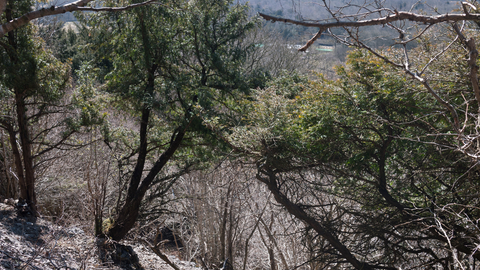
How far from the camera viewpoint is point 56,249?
18.2ft

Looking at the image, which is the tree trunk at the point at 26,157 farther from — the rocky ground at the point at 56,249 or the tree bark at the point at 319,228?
the tree bark at the point at 319,228

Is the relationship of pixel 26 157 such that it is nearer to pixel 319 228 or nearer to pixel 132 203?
pixel 132 203

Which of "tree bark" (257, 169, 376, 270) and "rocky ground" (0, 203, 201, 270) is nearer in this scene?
"rocky ground" (0, 203, 201, 270)

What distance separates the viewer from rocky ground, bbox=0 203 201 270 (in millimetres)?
4801

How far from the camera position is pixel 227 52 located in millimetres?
7590

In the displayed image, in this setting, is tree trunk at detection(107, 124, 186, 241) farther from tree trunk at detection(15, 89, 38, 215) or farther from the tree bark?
the tree bark

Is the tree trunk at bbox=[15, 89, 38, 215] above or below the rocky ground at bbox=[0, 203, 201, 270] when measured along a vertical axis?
above

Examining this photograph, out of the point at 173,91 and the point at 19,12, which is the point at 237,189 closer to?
the point at 173,91

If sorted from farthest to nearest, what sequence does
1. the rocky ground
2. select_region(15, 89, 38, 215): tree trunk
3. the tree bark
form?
1. select_region(15, 89, 38, 215): tree trunk
2. the tree bark
3. the rocky ground

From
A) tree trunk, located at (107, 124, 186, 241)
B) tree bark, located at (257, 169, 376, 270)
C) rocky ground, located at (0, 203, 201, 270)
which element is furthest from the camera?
tree trunk, located at (107, 124, 186, 241)

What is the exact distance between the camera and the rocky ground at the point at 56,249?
189 inches

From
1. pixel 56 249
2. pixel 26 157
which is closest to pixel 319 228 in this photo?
pixel 56 249

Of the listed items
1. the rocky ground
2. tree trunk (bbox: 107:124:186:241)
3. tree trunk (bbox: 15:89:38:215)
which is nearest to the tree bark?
tree trunk (bbox: 107:124:186:241)

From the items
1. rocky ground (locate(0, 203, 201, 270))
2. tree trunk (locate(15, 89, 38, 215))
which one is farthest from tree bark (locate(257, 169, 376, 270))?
tree trunk (locate(15, 89, 38, 215))
